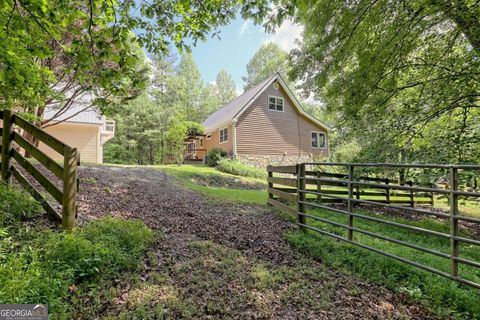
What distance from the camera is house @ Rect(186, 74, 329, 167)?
19016 millimetres

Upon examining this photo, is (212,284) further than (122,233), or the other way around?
(122,233)

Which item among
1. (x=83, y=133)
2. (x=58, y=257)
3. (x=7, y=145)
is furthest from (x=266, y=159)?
(x=58, y=257)

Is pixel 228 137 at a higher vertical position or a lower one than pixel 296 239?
higher

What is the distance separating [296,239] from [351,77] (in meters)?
5.61

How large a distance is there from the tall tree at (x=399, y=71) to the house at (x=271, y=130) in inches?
416

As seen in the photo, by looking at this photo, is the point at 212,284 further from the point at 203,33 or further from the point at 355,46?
the point at 355,46

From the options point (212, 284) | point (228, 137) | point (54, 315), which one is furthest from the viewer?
point (228, 137)

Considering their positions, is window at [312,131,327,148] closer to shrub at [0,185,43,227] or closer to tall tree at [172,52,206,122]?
tall tree at [172,52,206,122]

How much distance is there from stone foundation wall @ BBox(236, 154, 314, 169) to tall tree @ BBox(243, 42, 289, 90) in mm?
19723

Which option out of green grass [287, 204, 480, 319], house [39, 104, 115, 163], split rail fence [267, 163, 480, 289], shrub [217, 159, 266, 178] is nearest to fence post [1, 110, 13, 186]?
green grass [287, 204, 480, 319]

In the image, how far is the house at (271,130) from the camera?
19016 mm

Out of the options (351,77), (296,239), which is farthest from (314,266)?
(351,77)

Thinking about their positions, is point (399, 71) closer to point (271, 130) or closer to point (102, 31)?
point (102, 31)

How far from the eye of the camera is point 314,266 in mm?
A: 3699
